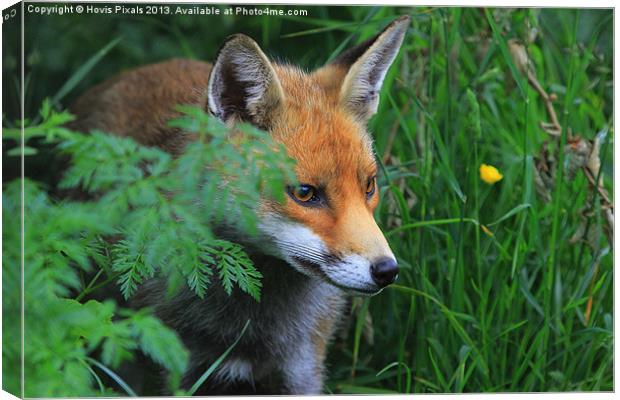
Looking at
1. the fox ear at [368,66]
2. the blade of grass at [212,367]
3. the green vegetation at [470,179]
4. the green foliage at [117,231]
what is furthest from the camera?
the green vegetation at [470,179]

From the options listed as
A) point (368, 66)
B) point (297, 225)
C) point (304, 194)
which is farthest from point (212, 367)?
point (368, 66)

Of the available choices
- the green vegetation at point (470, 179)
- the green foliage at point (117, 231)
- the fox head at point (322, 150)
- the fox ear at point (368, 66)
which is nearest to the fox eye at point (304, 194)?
the fox head at point (322, 150)

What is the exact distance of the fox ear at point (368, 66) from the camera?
427cm

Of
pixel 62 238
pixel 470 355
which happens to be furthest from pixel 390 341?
pixel 62 238

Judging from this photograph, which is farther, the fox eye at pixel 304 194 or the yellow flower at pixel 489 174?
the yellow flower at pixel 489 174

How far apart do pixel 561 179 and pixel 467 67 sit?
74 cm

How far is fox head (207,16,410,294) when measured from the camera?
12.6 ft

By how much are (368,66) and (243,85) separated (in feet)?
1.96

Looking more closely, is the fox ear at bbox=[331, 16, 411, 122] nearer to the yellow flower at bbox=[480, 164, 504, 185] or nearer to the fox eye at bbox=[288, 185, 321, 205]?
the fox eye at bbox=[288, 185, 321, 205]

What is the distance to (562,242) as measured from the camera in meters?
4.91

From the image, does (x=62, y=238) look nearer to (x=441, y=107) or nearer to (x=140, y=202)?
(x=140, y=202)

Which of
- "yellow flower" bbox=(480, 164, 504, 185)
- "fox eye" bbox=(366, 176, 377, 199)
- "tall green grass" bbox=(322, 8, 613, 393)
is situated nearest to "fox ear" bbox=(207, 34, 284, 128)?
"fox eye" bbox=(366, 176, 377, 199)

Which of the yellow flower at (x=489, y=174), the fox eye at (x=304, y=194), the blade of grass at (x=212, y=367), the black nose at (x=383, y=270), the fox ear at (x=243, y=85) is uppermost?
the fox ear at (x=243, y=85)

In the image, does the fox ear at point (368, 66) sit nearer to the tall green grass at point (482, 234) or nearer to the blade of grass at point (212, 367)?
the tall green grass at point (482, 234)
